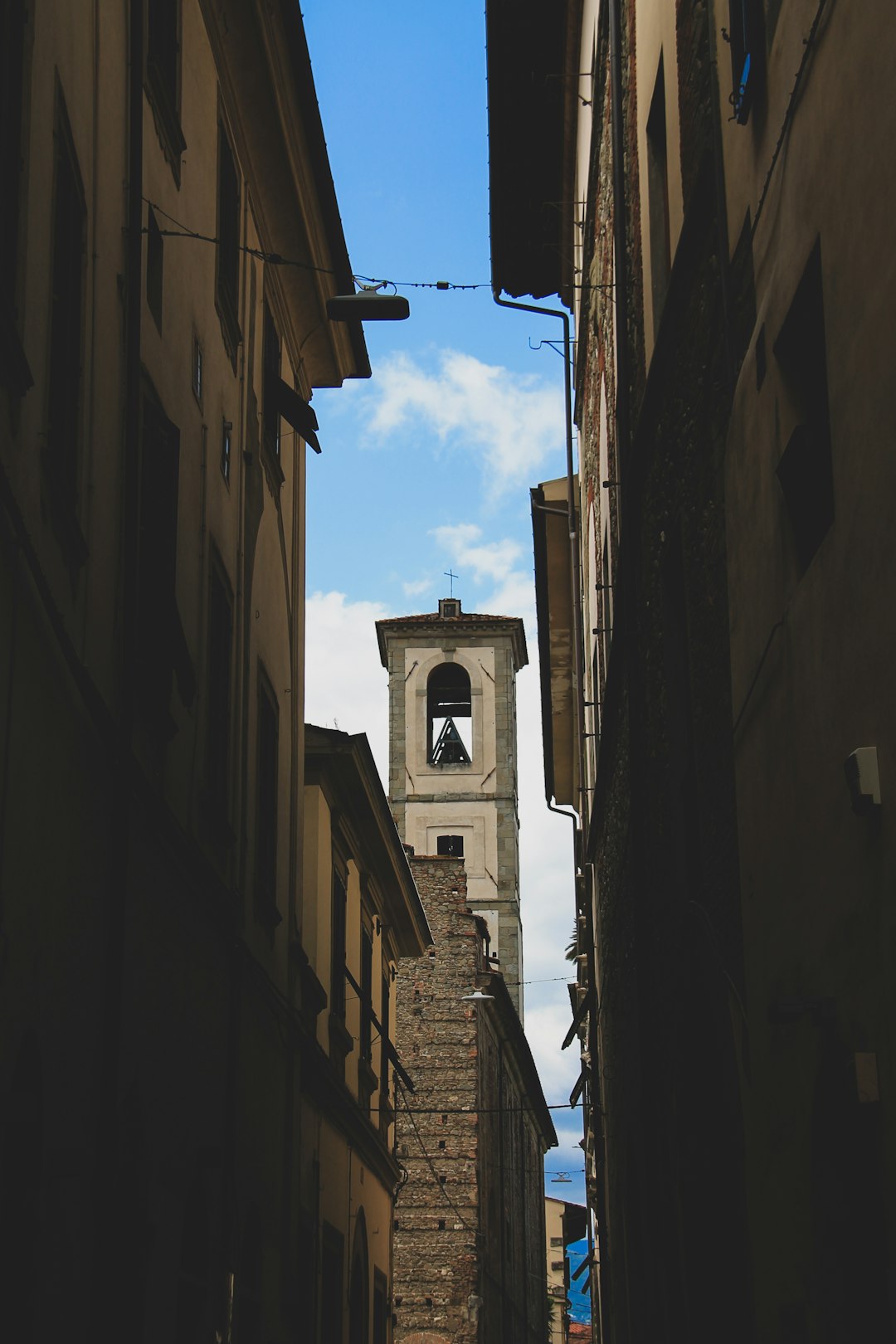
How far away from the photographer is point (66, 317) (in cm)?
750

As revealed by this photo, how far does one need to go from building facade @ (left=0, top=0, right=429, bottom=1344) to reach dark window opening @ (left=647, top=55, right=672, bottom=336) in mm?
2686

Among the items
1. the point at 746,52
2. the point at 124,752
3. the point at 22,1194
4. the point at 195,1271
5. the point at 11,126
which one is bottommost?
the point at 195,1271

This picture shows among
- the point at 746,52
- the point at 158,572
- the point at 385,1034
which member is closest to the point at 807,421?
the point at 746,52

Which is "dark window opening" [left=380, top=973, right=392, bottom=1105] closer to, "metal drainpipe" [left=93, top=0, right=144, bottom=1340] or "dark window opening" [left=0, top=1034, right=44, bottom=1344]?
"metal drainpipe" [left=93, top=0, right=144, bottom=1340]

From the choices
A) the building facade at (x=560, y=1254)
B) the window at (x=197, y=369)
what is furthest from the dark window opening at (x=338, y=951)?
the building facade at (x=560, y=1254)

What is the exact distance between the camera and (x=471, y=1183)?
114 ft

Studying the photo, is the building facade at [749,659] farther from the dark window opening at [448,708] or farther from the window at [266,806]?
the dark window opening at [448,708]

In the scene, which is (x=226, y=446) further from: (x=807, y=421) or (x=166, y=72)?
(x=807, y=421)

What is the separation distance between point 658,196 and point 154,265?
3.54m

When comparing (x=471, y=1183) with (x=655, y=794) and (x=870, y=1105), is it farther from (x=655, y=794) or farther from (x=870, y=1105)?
(x=870, y=1105)

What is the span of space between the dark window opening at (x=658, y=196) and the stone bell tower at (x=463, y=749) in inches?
1605

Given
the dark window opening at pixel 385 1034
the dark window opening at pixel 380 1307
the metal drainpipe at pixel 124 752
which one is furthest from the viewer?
the dark window opening at pixel 385 1034

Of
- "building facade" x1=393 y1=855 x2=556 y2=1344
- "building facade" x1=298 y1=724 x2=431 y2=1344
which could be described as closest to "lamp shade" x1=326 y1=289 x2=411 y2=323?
"building facade" x1=298 y1=724 x2=431 y2=1344

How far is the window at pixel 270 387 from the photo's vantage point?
13750 mm
